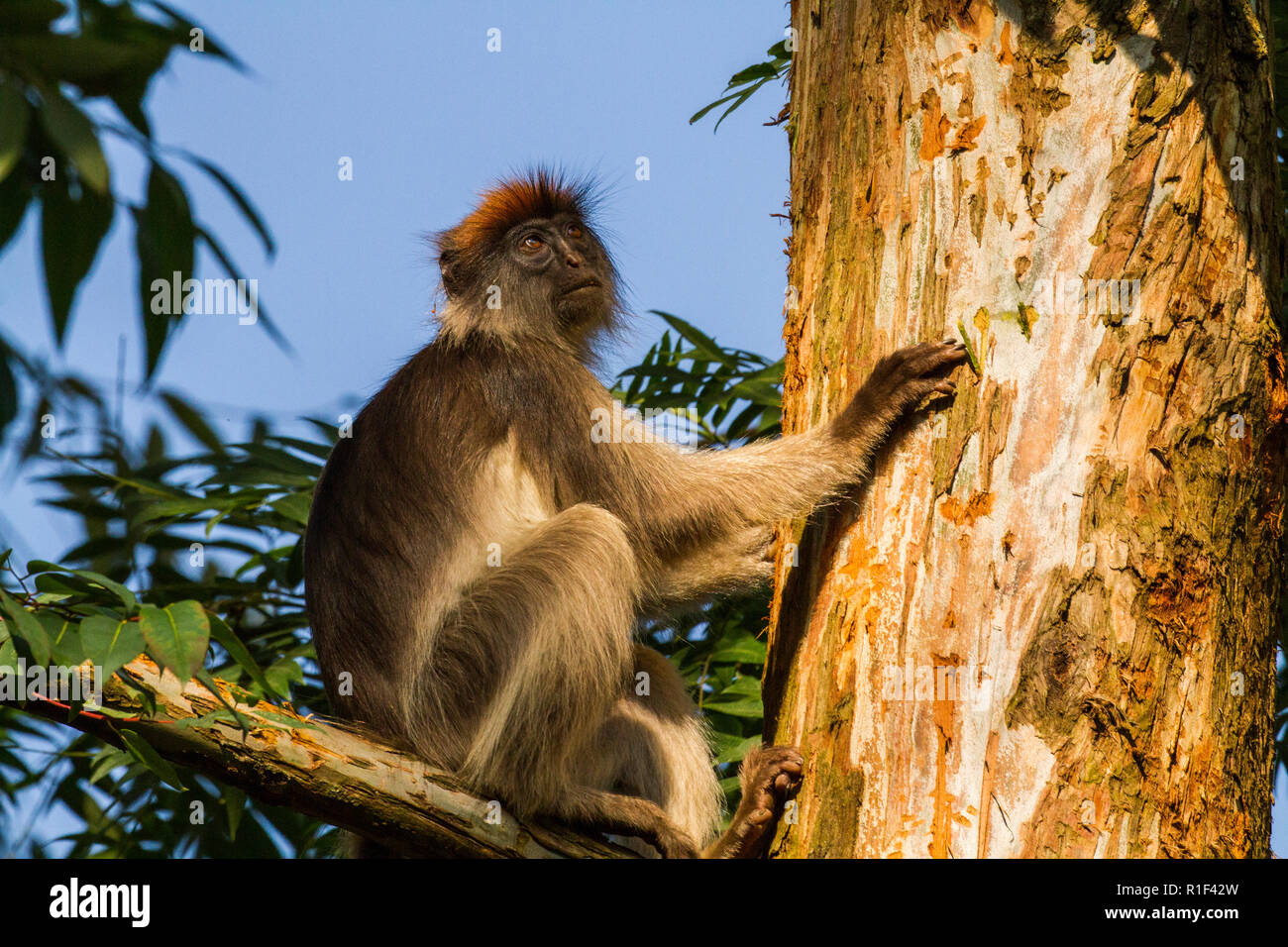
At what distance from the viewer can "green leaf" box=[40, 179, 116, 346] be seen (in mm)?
3828

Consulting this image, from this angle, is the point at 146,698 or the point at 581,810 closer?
the point at 146,698

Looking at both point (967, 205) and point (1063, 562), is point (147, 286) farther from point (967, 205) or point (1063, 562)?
point (1063, 562)

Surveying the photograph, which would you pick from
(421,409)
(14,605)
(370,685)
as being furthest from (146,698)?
(421,409)

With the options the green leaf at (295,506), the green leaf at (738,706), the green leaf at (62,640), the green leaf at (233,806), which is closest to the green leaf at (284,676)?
the green leaf at (233,806)

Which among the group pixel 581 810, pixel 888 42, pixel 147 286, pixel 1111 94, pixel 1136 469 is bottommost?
pixel 581 810

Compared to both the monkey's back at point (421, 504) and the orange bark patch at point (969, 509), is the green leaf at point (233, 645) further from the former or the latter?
the orange bark patch at point (969, 509)

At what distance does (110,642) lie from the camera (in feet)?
8.19

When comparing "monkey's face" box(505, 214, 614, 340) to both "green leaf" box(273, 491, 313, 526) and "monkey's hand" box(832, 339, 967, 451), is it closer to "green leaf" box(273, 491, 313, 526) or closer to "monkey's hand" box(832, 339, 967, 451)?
"green leaf" box(273, 491, 313, 526)

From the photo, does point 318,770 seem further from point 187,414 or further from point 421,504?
point 187,414

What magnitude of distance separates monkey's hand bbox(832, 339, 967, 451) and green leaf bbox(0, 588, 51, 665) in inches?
88.3

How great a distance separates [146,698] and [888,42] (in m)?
2.76

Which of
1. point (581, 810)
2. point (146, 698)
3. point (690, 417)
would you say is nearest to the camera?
point (146, 698)

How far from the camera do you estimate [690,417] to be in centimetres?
583

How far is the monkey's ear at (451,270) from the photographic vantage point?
5.71 m
